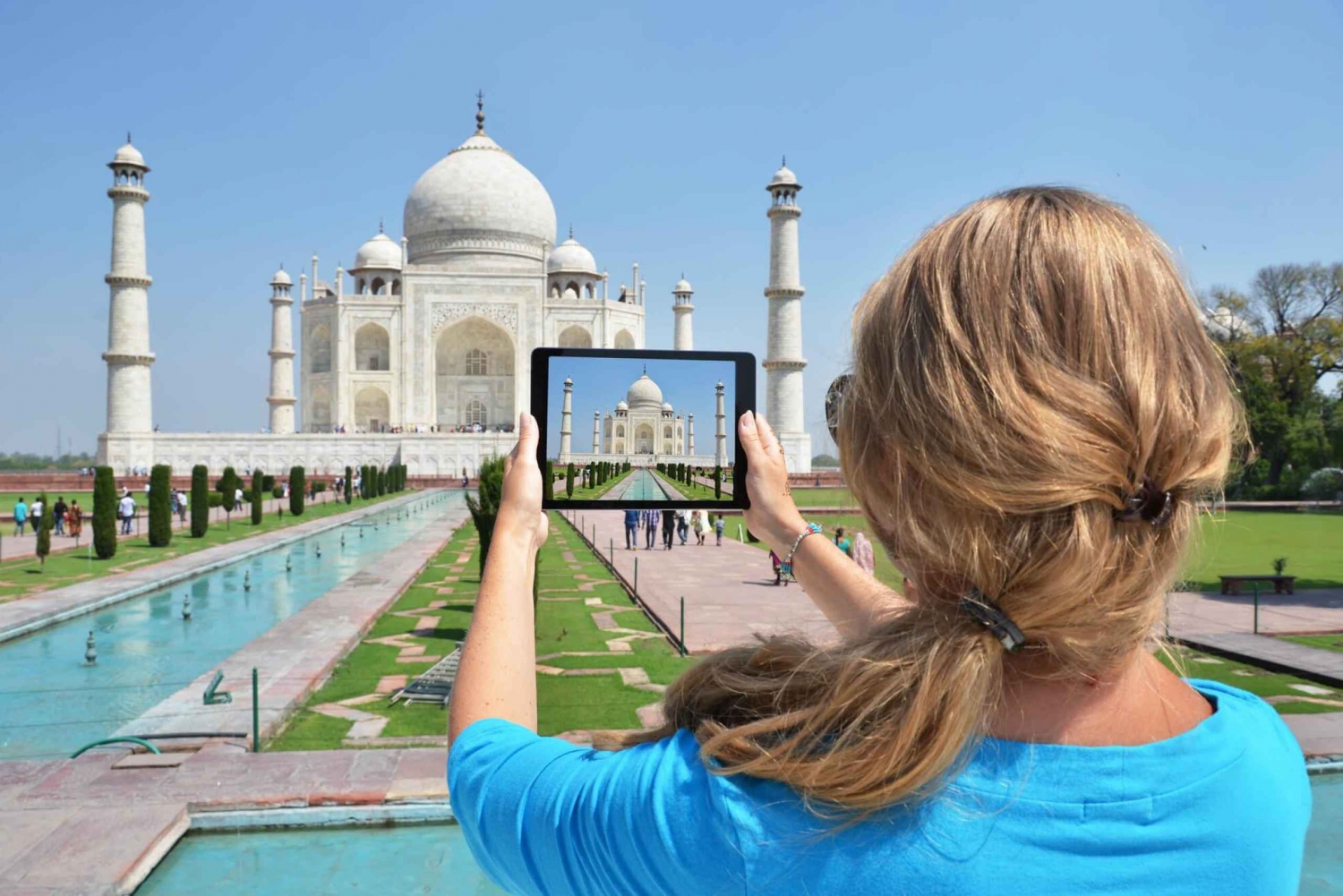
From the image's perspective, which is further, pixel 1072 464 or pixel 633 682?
pixel 633 682

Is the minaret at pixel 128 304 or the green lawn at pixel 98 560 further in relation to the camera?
the minaret at pixel 128 304

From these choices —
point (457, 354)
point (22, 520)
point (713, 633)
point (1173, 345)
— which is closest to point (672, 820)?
point (1173, 345)

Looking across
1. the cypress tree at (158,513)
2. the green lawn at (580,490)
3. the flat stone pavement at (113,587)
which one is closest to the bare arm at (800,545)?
the green lawn at (580,490)

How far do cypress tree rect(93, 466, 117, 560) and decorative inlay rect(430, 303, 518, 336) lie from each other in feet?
83.6

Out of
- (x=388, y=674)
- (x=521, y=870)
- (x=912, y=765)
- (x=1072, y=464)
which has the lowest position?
(x=388, y=674)

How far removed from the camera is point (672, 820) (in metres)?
0.67

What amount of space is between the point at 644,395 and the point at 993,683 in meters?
0.72

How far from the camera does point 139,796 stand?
3.40 metres

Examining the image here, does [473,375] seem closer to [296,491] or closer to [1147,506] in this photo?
[296,491]

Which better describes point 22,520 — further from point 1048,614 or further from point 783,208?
point 783,208

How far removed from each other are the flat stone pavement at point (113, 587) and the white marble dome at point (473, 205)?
85.5 ft

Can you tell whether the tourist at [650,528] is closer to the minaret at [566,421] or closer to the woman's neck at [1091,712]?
the minaret at [566,421]

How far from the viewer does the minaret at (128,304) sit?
2898cm

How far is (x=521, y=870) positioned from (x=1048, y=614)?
41cm
